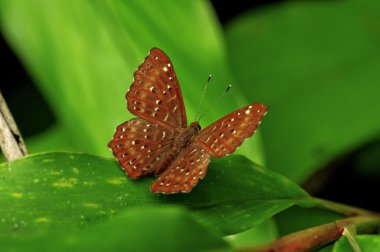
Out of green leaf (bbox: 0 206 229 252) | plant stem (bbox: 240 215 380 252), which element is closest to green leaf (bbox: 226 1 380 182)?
plant stem (bbox: 240 215 380 252)

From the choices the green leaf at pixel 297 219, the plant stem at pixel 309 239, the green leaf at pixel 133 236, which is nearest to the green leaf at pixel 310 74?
the green leaf at pixel 297 219

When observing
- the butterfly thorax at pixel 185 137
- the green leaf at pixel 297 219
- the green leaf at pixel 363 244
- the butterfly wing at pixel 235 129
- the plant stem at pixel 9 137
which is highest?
the plant stem at pixel 9 137

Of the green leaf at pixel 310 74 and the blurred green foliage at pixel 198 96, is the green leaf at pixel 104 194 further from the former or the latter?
the green leaf at pixel 310 74

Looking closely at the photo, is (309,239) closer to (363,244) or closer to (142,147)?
(363,244)

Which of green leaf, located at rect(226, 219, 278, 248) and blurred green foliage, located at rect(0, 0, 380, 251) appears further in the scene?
green leaf, located at rect(226, 219, 278, 248)

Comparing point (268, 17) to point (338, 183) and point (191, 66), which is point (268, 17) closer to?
point (338, 183)

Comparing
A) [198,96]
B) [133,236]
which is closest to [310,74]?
[198,96]

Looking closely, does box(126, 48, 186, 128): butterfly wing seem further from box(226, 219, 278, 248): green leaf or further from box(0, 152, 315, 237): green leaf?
box(226, 219, 278, 248): green leaf
